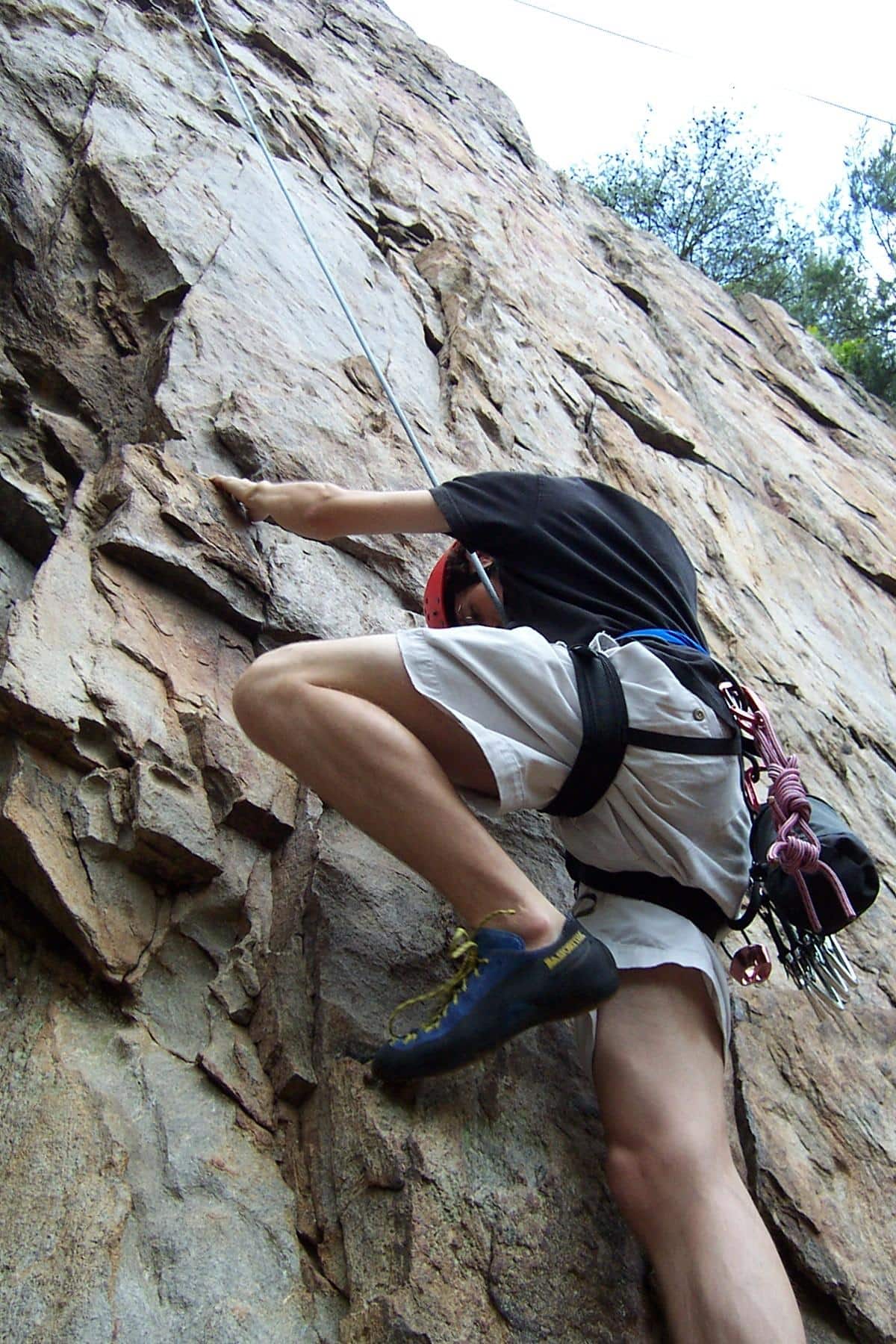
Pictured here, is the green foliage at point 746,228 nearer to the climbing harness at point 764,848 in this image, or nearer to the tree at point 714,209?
the tree at point 714,209

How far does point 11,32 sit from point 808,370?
22.6 ft

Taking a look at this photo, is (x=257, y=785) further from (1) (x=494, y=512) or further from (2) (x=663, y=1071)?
(2) (x=663, y=1071)

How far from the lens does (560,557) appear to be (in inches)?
104

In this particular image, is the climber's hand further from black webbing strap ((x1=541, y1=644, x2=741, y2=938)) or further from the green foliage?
the green foliage

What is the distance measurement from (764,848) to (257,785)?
1263 mm

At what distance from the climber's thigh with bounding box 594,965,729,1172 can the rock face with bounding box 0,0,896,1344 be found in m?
0.26

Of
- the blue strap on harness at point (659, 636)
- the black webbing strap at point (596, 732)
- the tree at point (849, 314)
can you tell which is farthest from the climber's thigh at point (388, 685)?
the tree at point (849, 314)

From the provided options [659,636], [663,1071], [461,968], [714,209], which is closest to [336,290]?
[659,636]

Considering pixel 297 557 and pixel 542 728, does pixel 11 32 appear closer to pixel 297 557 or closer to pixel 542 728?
pixel 297 557

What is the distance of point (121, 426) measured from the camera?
370 cm

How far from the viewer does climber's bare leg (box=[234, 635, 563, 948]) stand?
2.21 meters

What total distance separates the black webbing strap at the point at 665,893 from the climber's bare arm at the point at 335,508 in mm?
947

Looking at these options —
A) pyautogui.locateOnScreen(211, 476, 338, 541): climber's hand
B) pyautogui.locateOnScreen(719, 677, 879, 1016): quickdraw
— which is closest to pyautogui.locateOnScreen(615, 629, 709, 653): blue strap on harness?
pyautogui.locateOnScreen(719, 677, 879, 1016): quickdraw

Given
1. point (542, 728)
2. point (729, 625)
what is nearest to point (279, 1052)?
point (542, 728)
